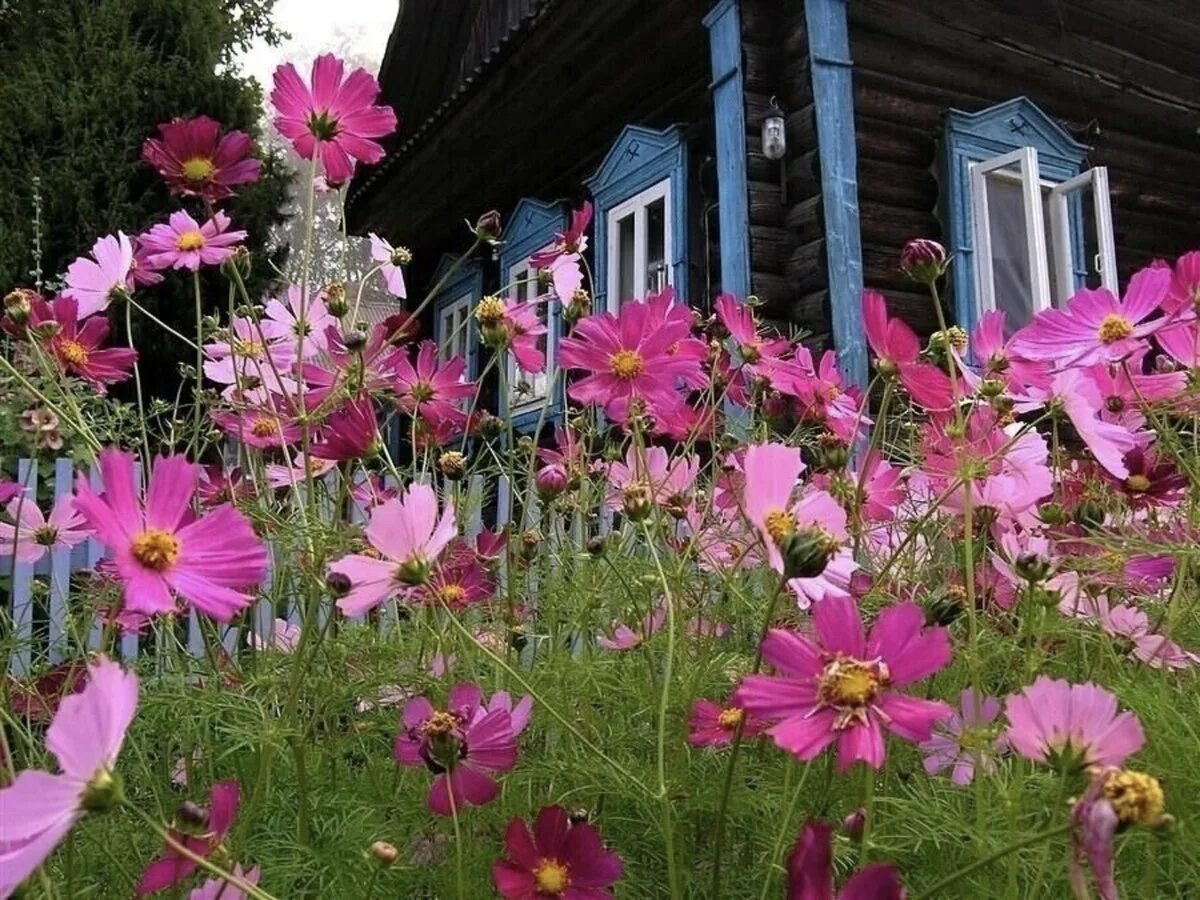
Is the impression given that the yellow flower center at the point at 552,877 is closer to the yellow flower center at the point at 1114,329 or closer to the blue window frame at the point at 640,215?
the yellow flower center at the point at 1114,329

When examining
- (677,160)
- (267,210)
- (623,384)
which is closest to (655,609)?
(623,384)

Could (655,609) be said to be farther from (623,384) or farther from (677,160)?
(677,160)

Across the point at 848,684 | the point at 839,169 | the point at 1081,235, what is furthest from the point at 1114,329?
the point at 1081,235

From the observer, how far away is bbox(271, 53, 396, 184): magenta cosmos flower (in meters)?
0.92

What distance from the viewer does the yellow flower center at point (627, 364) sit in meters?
0.86

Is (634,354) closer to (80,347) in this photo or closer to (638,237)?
(80,347)

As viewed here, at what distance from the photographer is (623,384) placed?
2.83 feet

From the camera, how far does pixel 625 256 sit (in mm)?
4348

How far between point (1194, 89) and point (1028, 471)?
4.66 m

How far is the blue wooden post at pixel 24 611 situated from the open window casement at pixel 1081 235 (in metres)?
3.19

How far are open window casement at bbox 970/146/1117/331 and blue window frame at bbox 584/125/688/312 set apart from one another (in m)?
0.97

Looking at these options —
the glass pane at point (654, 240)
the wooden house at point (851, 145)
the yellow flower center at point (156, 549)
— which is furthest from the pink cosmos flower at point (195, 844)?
the glass pane at point (654, 240)

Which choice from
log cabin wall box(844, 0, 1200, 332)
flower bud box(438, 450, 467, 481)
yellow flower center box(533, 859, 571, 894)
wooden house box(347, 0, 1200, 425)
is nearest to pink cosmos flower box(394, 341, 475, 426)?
flower bud box(438, 450, 467, 481)

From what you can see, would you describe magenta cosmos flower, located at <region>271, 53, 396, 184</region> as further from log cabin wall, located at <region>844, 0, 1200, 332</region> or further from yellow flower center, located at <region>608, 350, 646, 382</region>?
log cabin wall, located at <region>844, 0, 1200, 332</region>
